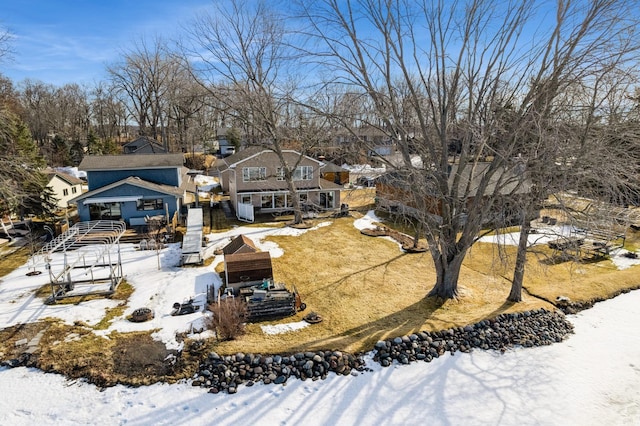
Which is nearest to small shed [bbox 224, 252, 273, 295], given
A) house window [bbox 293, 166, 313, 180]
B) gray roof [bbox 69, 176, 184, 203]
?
gray roof [bbox 69, 176, 184, 203]

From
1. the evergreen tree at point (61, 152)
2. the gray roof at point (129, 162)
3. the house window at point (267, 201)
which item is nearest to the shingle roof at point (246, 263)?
the house window at point (267, 201)

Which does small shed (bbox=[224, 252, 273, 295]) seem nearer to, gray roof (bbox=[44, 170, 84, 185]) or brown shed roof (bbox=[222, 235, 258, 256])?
brown shed roof (bbox=[222, 235, 258, 256])

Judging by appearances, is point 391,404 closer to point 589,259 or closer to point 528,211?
point 528,211

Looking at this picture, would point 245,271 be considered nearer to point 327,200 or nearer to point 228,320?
point 228,320

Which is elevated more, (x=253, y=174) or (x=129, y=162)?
(x=129, y=162)

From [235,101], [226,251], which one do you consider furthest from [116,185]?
[226,251]

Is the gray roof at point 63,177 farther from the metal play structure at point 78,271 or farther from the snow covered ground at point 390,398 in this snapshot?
the snow covered ground at point 390,398

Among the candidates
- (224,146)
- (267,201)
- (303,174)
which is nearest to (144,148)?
(224,146)
